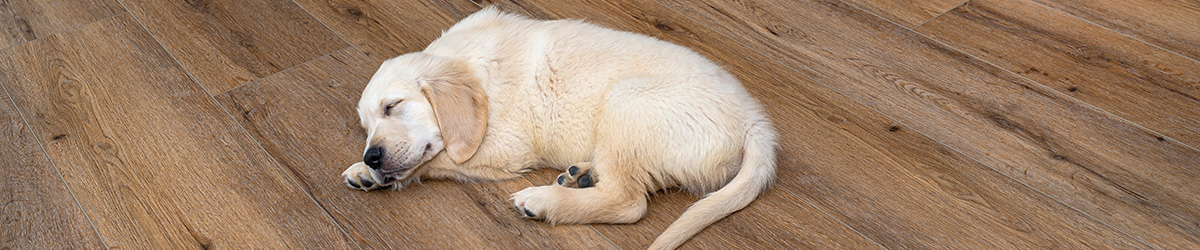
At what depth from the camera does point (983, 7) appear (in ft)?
7.62

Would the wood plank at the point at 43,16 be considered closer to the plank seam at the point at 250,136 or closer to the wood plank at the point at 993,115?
the plank seam at the point at 250,136

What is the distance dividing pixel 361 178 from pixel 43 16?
1475 millimetres

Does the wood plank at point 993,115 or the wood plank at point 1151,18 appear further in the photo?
the wood plank at point 1151,18

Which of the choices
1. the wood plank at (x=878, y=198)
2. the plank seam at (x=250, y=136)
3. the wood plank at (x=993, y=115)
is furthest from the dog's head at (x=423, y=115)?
the wood plank at (x=993, y=115)

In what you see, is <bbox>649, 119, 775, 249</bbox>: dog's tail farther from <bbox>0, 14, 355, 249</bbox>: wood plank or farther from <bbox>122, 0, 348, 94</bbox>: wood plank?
<bbox>122, 0, 348, 94</bbox>: wood plank

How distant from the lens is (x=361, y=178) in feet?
4.90

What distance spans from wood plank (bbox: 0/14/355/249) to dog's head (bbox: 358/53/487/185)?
7.2 inches

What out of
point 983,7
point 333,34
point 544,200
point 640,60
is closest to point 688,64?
point 640,60

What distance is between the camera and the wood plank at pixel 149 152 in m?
1.43

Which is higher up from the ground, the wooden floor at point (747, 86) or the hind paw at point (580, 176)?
the hind paw at point (580, 176)

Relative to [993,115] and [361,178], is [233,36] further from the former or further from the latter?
[993,115]

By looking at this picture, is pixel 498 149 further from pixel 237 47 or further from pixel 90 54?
pixel 90 54

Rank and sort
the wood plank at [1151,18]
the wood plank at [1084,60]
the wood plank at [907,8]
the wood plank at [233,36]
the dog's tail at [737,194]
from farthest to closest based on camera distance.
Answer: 1. the wood plank at [907,8]
2. the wood plank at [1151,18]
3. the wood plank at [233,36]
4. the wood plank at [1084,60]
5. the dog's tail at [737,194]

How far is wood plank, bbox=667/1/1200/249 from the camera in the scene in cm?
149
